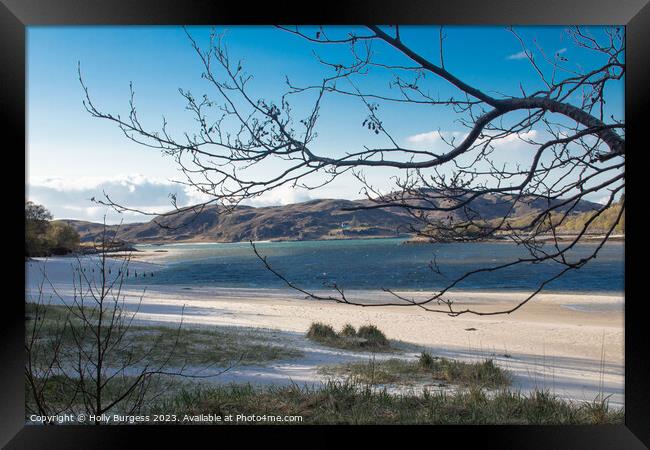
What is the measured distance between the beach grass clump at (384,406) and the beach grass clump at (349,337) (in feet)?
3.57

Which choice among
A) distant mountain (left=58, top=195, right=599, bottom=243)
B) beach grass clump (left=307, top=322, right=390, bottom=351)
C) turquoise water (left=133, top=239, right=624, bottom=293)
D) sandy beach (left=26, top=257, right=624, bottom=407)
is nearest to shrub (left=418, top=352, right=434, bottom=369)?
sandy beach (left=26, top=257, right=624, bottom=407)

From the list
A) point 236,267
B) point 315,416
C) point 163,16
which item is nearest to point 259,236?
point 236,267

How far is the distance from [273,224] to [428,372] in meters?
1.64

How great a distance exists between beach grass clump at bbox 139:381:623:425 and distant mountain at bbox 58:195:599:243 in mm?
1052

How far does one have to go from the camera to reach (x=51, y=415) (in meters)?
2.33

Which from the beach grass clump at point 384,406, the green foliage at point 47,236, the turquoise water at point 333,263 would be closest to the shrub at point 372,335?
the turquoise water at point 333,263

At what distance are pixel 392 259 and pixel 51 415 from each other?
3.72 meters

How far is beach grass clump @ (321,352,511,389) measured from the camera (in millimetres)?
2914

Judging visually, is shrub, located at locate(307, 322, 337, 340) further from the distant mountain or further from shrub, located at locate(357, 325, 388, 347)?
the distant mountain

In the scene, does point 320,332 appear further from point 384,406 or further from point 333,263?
point 384,406

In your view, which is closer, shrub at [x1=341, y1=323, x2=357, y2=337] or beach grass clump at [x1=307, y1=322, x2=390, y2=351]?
beach grass clump at [x1=307, y1=322, x2=390, y2=351]

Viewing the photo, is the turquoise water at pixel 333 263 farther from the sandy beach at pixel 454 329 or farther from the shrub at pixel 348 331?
the shrub at pixel 348 331

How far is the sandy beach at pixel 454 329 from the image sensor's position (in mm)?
2959
